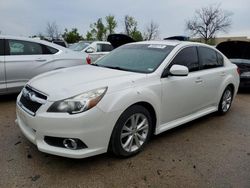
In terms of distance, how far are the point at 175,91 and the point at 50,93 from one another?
1782 mm

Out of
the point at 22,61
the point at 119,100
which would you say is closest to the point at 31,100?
the point at 119,100

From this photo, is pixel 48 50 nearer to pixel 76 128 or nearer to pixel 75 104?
pixel 75 104

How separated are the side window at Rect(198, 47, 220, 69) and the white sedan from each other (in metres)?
0.02

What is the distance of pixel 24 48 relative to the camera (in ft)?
18.0

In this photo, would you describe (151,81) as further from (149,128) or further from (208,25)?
(208,25)

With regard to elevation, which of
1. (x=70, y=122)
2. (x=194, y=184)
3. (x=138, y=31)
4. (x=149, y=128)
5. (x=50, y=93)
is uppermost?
(x=138, y=31)

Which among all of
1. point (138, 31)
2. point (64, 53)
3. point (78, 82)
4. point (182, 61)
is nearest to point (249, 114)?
point (182, 61)

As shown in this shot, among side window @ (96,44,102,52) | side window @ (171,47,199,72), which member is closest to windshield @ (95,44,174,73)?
side window @ (171,47,199,72)

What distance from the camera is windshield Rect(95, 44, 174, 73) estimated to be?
11.6ft

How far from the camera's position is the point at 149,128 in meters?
3.31

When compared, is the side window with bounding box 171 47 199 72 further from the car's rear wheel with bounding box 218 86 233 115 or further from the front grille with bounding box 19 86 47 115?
the front grille with bounding box 19 86 47 115

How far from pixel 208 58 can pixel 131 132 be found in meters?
2.32

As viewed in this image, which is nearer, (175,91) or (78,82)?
(78,82)

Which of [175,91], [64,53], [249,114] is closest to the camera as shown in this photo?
[175,91]
